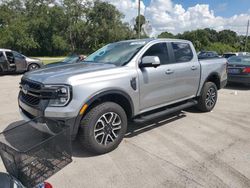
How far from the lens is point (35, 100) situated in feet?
11.0

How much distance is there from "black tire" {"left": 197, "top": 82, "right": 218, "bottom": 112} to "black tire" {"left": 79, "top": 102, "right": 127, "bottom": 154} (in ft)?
8.66

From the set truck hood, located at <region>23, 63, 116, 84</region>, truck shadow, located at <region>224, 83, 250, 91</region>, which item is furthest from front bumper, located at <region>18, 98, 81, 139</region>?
truck shadow, located at <region>224, 83, 250, 91</region>

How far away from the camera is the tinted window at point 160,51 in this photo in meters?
4.33

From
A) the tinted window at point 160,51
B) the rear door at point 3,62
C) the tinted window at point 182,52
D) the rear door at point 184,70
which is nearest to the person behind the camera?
the tinted window at point 160,51

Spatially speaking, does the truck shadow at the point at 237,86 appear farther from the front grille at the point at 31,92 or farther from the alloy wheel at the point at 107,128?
the front grille at the point at 31,92

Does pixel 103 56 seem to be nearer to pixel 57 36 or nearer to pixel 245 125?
pixel 245 125

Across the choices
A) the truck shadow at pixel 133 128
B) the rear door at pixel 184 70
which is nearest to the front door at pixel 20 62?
the truck shadow at pixel 133 128

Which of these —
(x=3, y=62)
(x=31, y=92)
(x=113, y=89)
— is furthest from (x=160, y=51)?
(x=3, y=62)

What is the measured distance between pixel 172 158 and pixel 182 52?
249 centimetres

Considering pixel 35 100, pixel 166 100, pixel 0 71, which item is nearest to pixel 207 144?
pixel 166 100

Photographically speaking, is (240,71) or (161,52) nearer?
(161,52)

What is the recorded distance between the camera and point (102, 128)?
356cm

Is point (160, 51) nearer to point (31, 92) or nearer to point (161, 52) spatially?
point (161, 52)

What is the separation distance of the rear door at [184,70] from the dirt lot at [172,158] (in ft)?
2.32
